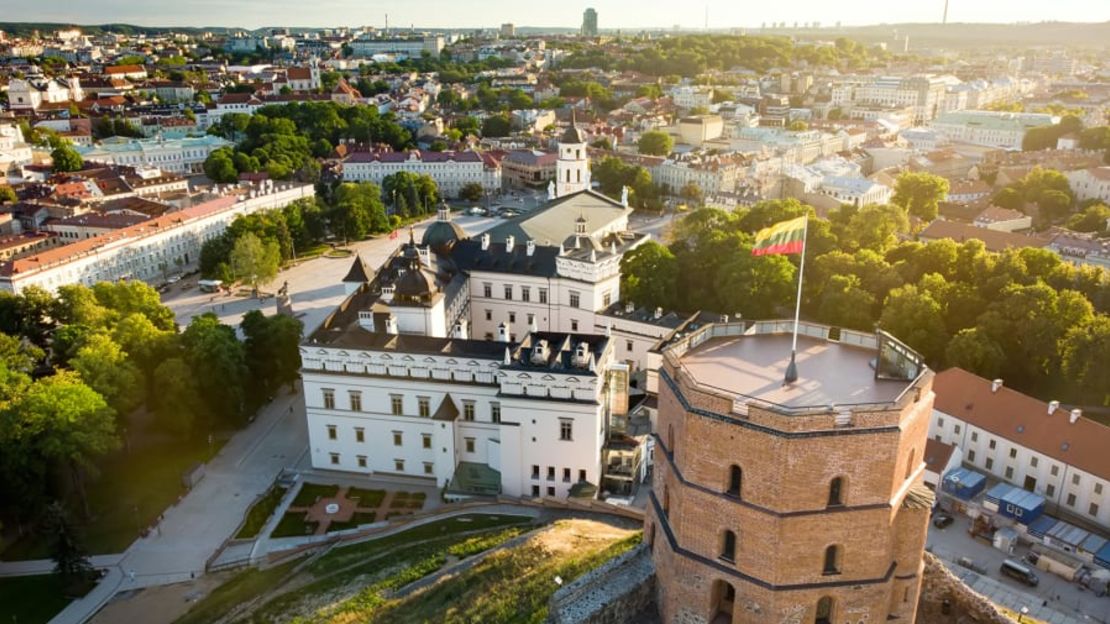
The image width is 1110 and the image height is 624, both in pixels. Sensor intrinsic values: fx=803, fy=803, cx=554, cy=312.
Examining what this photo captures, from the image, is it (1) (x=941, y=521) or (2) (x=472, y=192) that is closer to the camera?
(1) (x=941, y=521)

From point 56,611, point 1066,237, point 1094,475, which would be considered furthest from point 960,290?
point 56,611

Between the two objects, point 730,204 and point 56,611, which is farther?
point 730,204

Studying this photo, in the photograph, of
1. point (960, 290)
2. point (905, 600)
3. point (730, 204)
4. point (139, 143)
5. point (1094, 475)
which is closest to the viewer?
point (905, 600)

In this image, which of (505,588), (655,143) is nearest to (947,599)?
(505,588)

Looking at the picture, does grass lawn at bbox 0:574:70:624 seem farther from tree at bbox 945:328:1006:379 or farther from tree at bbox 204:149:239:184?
tree at bbox 204:149:239:184

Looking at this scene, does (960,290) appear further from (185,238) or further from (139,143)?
(139,143)

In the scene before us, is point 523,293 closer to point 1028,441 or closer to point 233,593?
point 233,593

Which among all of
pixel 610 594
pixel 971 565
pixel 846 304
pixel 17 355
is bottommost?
pixel 971 565

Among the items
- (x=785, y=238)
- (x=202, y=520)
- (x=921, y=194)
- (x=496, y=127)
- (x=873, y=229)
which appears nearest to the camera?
(x=785, y=238)
